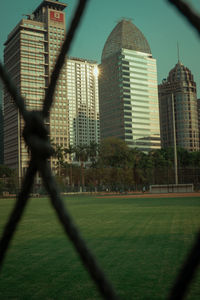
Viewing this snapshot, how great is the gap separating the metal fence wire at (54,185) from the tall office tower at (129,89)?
384 feet

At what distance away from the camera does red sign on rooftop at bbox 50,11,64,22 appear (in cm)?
10750

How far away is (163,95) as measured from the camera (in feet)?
448

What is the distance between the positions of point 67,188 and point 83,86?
10714 centimetres

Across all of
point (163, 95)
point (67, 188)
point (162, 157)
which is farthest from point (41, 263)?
point (163, 95)

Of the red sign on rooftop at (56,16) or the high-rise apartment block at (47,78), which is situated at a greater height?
the red sign on rooftop at (56,16)

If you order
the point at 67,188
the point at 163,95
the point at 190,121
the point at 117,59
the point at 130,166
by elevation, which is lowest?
the point at 67,188

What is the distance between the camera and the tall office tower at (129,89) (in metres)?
120

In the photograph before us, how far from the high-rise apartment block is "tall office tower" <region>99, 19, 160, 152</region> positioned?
17335 millimetres

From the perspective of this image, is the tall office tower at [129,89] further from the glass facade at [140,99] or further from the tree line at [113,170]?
the tree line at [113,170]

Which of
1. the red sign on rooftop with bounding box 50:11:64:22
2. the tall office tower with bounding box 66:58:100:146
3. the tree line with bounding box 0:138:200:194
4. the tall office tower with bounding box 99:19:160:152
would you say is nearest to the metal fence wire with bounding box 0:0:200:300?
the tree line with bounding box 0:138:200:194

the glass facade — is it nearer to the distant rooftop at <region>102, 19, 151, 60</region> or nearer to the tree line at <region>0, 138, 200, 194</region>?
the distant rooftop at <region>102, 19, 151, 60</region>

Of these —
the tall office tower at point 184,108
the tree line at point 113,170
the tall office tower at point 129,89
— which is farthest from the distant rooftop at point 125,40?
the tree line at point 113,170

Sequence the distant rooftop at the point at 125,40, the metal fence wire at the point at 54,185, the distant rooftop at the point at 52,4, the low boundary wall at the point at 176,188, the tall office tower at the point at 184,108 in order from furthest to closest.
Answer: the distant rooftop at the point at 125,40 → the tall office tower at the point at 184,108 → the distant rooftop at the point at 52,4 → the low boundary wall at the point at 176,188 → the metal fence wire at the point at 54,185

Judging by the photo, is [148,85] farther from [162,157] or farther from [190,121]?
[162,157]
